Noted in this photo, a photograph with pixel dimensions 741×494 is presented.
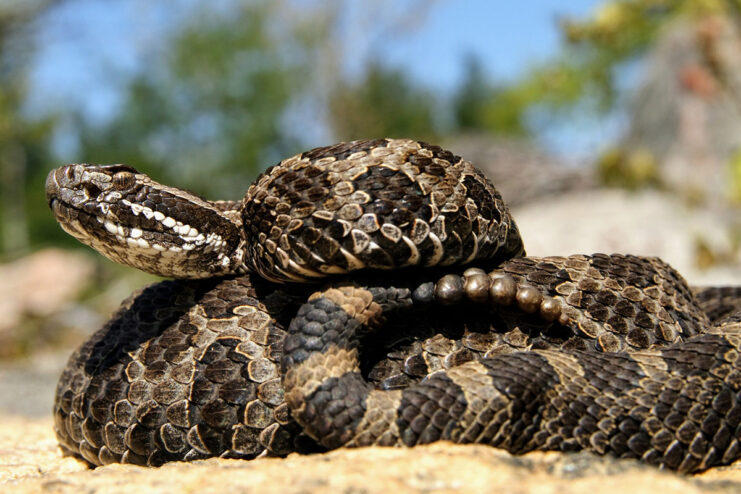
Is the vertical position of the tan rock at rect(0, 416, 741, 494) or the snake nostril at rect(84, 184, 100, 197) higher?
the snake nostril at rect(84, 184, 100, 197)

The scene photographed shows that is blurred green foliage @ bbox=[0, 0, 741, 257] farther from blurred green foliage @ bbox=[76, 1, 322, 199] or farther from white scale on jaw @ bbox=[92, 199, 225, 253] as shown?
white scale on jaw @ bbox=[92, 199, 225, 253]

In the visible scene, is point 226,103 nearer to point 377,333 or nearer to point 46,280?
point 46,280

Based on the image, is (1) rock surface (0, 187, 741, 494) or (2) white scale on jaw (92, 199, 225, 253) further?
(2) white scale on jaw (92, 199, 225, 253)

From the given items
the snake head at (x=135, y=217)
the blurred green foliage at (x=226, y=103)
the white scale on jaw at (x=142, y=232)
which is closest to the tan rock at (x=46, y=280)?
the blurred green foliage at (x=226, y=103)

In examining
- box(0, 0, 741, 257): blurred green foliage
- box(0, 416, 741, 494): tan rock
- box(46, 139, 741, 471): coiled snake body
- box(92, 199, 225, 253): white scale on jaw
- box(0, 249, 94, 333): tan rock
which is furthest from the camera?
box(0, 0, 741, 257): blurred green foliage

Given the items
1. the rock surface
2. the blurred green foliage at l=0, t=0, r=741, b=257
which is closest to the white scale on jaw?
the rock surface

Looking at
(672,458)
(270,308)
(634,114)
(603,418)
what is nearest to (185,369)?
(270,308)

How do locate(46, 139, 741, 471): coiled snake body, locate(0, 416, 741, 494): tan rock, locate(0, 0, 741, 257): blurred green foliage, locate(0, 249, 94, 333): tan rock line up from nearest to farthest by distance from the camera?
locate(0, 416, 741, 494): tan rock
locate(46, 139, 741, 471): coiled snake body
locate(0, 249, 94, 333): tan rock
locate(0, 0, 741, 257): blurred green foliage

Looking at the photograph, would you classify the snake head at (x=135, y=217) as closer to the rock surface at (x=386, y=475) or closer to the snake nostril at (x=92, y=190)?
the snake nostril at (x=92, y=190)
